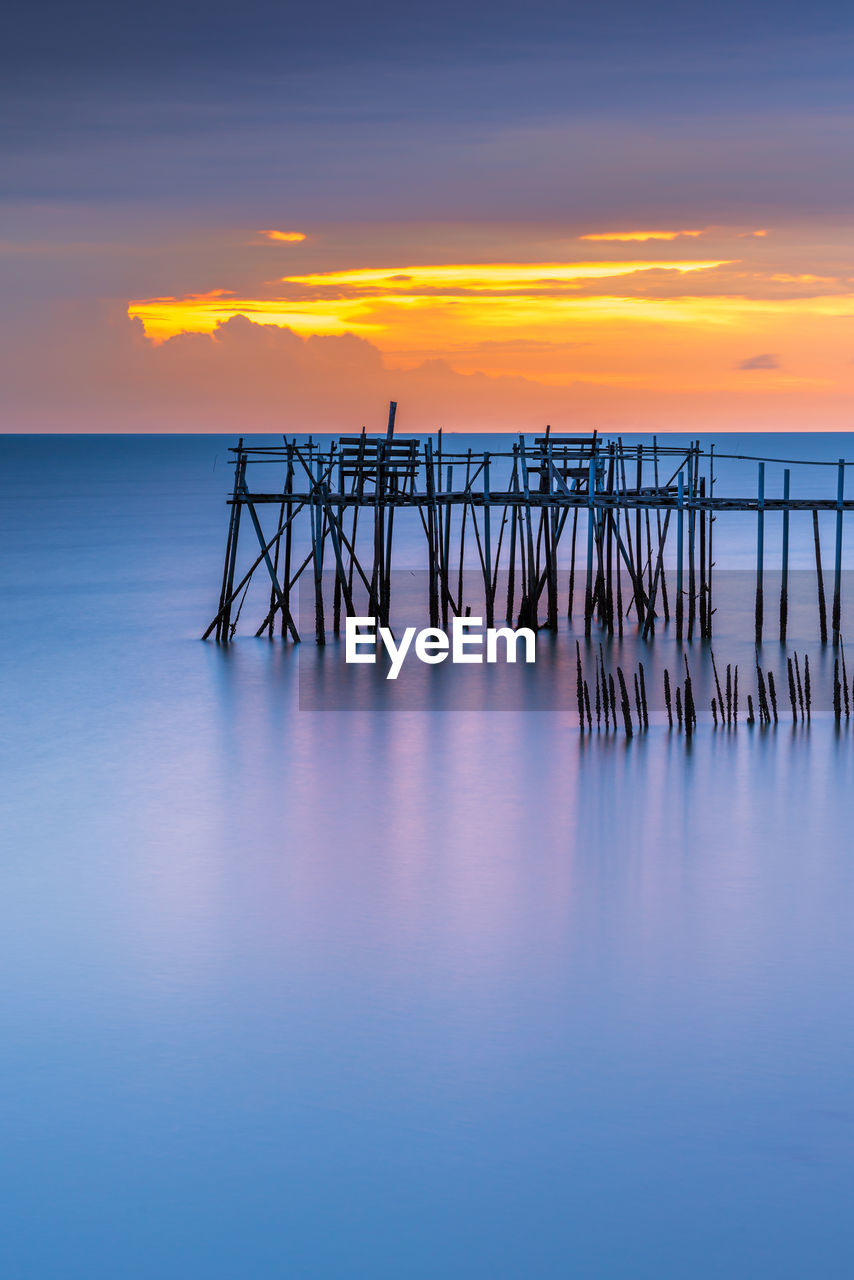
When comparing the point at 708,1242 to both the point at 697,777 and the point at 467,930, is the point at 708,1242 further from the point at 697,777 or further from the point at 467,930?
the point at 697,777

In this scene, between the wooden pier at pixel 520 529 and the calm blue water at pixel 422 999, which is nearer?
the calm blue water at pixel 422 999

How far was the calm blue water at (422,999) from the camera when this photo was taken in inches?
261

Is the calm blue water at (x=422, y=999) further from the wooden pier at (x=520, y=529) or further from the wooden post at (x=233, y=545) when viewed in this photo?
the wooden pier at (x=520, y=529)

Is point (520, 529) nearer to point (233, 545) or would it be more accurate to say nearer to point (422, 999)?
point (233, 545)

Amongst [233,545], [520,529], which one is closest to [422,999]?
[233,545]

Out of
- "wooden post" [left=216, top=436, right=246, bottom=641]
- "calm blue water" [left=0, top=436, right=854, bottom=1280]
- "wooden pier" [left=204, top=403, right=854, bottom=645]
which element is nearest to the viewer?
"calm blue water" [left=0, top=436, right=854, bottom=1280]

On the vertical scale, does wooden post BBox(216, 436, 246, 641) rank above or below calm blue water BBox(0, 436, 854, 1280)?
above

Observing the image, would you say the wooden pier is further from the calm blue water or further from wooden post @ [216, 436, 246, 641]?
the calm blue water

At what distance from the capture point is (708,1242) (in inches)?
253

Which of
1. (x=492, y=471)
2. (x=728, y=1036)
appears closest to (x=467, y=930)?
(x=728, y=1036)

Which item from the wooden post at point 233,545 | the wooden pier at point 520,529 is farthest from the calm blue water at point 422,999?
the wooden pier at point 520,529

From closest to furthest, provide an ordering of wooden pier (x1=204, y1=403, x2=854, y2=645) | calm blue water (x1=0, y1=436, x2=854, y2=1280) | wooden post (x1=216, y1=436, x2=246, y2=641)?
calm blue water (x1=0, y1=436, x2=854, y2=1280)
wooden pier (x1=204, y1=403, x2=854, y2=645)
wooden post (x1=216, y1=436, x2=246, y2=641)

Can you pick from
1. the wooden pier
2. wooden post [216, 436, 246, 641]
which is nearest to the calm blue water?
wooden post [216, 436, 246, 641]

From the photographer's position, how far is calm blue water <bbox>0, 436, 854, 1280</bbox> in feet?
21.7
